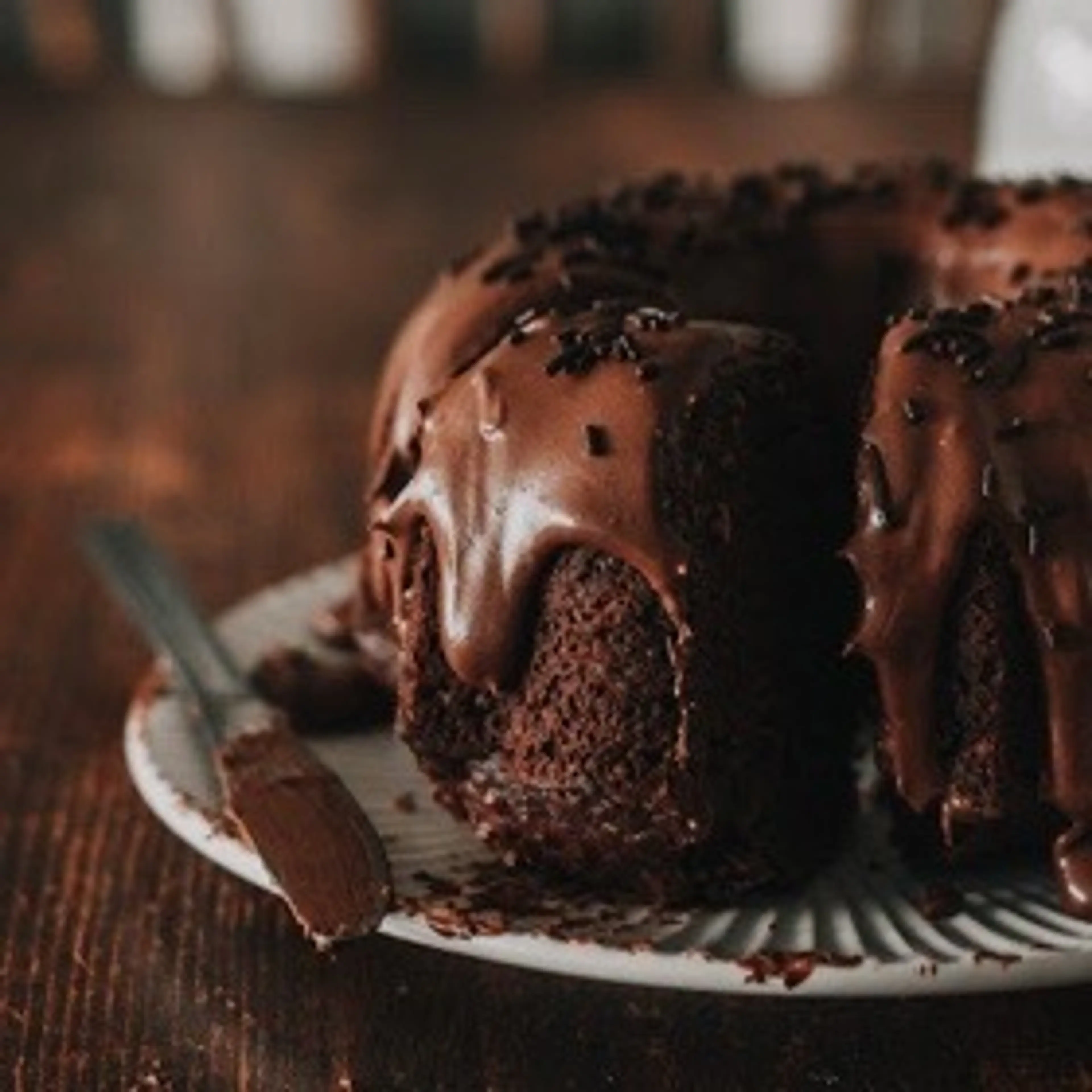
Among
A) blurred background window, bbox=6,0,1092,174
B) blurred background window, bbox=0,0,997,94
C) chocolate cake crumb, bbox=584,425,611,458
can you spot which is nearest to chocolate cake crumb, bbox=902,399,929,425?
chocolate cake crumb, bbox=584,425,611,458

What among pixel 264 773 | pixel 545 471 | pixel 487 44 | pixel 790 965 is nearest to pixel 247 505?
pixel 264 773

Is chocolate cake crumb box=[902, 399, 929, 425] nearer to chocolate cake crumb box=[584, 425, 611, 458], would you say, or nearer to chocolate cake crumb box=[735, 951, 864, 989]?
chocolate cake crumb box=[584, 425, 611, 458]

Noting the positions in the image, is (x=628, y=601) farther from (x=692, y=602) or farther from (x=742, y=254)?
(x=742, y=254)

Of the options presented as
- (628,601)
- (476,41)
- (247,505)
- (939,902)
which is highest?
(628,601)

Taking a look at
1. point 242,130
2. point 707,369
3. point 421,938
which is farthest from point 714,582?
point 242,130

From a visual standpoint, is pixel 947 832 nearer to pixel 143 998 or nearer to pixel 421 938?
pixel 421 938

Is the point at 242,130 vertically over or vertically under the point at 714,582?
under
